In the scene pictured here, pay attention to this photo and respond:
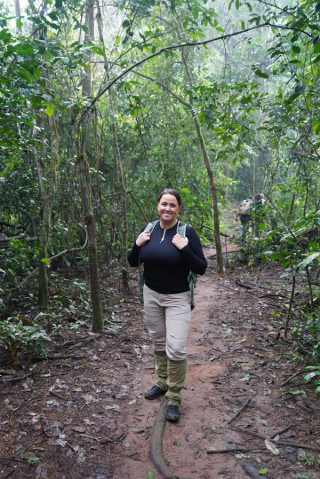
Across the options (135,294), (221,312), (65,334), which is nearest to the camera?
(65,334)

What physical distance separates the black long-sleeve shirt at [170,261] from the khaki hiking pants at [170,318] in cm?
8

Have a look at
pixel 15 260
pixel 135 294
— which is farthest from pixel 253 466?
pixel 135 294

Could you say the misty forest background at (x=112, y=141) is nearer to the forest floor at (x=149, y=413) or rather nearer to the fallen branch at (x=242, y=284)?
the forest floor at (x=149, y=413)

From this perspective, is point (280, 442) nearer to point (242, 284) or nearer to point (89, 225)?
point (89, 225)

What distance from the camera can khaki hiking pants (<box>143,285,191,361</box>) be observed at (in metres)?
3.47

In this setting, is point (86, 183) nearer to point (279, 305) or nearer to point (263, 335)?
point (263, 335)

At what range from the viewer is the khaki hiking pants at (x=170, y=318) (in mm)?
3469

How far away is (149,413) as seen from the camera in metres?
3.64

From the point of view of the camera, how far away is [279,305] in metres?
7.36

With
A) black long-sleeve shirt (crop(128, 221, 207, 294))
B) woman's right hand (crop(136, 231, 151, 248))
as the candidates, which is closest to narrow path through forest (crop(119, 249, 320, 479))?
black long-sleeve shirt (crop(128, 221, 207, 294))

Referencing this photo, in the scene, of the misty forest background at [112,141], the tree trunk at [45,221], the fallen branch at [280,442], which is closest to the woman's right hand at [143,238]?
the misty forest background at [112,141]

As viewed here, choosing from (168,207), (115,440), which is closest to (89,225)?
(168,207)

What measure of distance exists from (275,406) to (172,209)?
222 cm

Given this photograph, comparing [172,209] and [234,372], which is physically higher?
[172,209]
